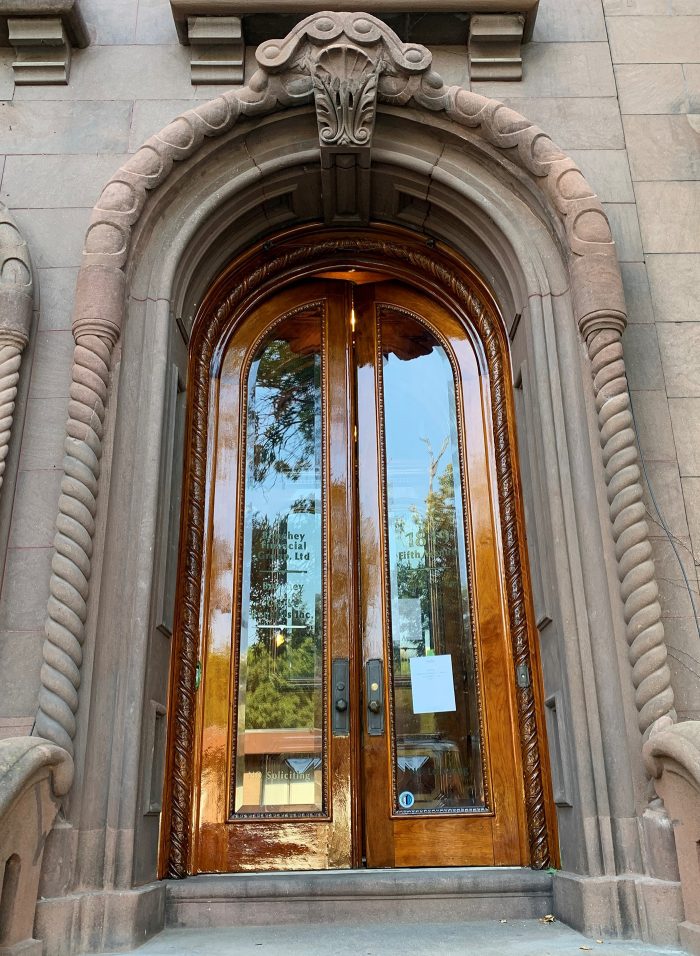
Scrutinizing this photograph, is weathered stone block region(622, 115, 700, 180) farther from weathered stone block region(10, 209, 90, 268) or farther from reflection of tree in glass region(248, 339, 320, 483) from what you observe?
weathered stone block region(10, 209, 90, 268)

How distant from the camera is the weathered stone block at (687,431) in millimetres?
4352

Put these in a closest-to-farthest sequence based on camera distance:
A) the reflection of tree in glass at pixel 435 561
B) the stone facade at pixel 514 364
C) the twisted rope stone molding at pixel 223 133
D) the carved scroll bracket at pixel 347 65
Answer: the stone facade at pixel 514 364, the twisted rope stone molding at pixel 223 133, the carved scroll bracket at pixel 347 65, the reflection of tree in glass at pixel 435 561

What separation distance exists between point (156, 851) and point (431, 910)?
1.40m

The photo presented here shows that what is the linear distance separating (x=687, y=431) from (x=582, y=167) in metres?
1.85

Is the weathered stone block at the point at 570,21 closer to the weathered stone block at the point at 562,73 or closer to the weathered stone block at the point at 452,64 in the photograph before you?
the weathered stone block at the point at 562,73

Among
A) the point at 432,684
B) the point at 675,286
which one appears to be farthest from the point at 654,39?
the point at 432,684

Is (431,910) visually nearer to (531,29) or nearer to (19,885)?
(19,885)

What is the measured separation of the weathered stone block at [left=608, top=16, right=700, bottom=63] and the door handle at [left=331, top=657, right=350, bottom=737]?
4.34 metres

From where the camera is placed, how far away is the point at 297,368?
566 centimetres

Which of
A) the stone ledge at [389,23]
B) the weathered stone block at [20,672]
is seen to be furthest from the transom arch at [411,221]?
the stone ledge at [389,23]

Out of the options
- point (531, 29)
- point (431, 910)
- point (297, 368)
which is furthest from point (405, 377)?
point (431, 910)

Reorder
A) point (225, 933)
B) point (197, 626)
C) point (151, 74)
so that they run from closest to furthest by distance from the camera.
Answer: point (225, 933) < point (197, 626) < point (151, 74)

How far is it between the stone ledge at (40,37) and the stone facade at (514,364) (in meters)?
0.09

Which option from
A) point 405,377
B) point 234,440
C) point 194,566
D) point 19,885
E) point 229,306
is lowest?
point 19,885
